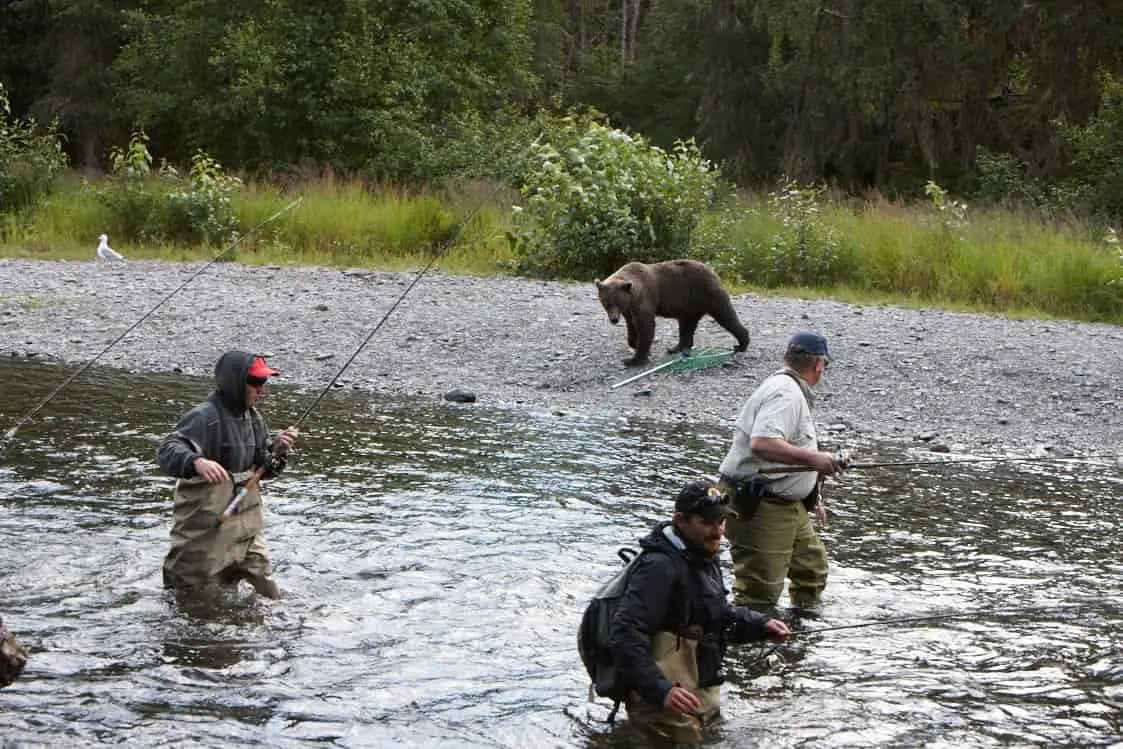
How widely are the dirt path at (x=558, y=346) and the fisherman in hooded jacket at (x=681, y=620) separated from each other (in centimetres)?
765

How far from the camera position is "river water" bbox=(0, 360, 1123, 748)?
6.83 meters

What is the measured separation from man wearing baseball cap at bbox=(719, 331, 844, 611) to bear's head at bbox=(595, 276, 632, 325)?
7003 millimetres

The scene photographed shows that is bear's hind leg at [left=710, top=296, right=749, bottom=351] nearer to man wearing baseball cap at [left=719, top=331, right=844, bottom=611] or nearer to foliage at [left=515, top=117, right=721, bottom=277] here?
foliage at [left=515, top=117, right=721, bottom=277]

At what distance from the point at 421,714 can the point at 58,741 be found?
1.57 m

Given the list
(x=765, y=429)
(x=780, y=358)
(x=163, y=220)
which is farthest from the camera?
(x=163, y=220)

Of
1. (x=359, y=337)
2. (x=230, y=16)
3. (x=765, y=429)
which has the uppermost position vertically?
(x=230, y=16)

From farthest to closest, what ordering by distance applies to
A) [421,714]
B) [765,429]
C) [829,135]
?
[829,135] < [765,429] < [421,714]

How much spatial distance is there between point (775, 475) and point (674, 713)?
1844 mm

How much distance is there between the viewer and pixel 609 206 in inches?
798

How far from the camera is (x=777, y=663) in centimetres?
770

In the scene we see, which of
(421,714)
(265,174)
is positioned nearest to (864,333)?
(421,714)

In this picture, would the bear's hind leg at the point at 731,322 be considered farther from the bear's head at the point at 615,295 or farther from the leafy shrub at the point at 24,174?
the leafy shrub at the point at 24,174

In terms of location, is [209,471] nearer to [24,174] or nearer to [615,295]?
[615,295]

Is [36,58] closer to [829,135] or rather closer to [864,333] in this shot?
[829,135]
